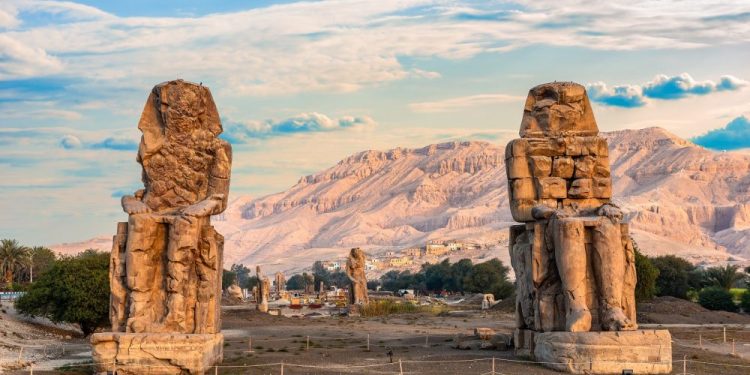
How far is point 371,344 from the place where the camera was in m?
20.3

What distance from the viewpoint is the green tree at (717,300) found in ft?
132

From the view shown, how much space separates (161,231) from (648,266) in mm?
25096

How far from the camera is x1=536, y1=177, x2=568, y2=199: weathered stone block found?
16297mm

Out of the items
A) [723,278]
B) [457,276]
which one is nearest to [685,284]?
[723,278]

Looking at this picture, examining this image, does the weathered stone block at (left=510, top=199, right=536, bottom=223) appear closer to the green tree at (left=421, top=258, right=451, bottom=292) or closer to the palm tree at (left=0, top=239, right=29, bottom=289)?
the palm tree at (left=0, top=239, right=29, bottom=289)

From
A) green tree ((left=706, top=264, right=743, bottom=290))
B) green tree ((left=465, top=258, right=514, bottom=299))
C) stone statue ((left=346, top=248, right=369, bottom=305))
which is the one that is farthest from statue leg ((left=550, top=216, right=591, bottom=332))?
green tree ((left=465, top=258, right=514, bottom=299))

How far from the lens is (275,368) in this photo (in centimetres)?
1541

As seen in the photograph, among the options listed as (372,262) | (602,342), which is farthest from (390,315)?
(372,262)

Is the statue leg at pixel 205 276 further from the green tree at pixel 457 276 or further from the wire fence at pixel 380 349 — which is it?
the green tree at pixel 457 276

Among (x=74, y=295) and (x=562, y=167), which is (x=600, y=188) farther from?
(x=74, y=295)

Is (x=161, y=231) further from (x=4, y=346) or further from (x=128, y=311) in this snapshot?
(x=4, y=346)

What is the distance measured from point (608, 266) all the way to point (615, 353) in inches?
56.3

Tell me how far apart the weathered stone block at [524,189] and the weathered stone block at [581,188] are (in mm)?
680

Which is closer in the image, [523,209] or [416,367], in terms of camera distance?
[416,367]
